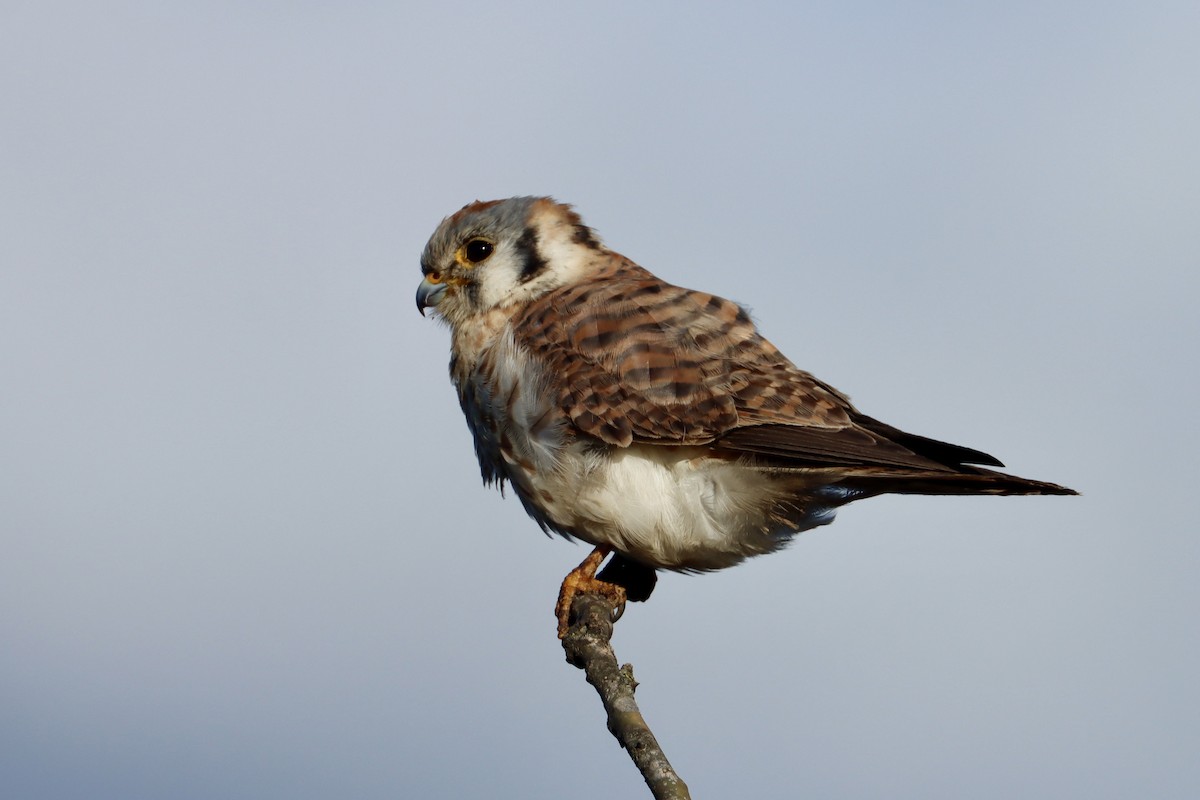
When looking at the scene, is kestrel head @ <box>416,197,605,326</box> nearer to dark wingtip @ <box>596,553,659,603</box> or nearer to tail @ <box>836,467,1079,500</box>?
dark wingtip @ <box>596,553,659,603</box>

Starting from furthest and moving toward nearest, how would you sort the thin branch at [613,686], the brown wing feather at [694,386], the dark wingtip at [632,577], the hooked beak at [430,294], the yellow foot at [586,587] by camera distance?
the hooked beak at [430,294] → the dark wingtip at [632,577] → the yellow foot at [586,587] → the brown wing feather at [694,386] → the thin branch at [613,686]

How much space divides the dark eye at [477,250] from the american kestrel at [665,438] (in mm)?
340

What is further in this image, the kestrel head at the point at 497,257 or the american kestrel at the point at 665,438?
the kestrel head at the point at 497,257

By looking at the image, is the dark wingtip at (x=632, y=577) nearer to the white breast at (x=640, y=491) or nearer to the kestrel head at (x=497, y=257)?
the white breast at (x=640, y=491)

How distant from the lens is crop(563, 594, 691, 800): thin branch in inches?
93.6

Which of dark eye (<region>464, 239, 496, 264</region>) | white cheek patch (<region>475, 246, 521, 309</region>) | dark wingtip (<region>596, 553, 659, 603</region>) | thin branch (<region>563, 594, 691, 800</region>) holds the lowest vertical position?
thin branch (<region>563, 594, 691, 800</region>)

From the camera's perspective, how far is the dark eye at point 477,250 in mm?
4422

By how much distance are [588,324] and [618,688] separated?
1310 millimetres

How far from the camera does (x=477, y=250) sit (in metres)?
4.44

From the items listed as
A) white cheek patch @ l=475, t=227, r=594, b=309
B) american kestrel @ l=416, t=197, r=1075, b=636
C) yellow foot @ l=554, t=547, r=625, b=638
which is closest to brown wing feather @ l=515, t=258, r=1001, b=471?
american kestrel @ l=416, t=197, r=1075, b=636

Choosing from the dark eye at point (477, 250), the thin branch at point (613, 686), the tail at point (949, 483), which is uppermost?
the dark eye at point (477, 250)

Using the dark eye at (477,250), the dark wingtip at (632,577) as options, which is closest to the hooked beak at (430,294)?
the dark eye at (477,250)

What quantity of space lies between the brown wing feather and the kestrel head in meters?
0.26

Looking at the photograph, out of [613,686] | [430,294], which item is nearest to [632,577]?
[613,686]
